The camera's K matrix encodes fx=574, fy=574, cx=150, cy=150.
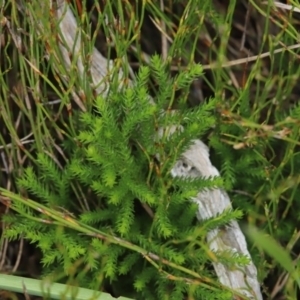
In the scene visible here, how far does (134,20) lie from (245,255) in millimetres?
496

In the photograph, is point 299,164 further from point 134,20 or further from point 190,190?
point 134,20

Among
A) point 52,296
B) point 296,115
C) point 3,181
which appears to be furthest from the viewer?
point 3,181

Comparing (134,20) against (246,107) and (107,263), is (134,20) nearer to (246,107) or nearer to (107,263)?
(246,107)

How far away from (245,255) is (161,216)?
7.1 inches

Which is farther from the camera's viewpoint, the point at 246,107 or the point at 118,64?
the point at 246,107

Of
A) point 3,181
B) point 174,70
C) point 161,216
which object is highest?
point 174,70

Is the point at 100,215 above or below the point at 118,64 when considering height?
below

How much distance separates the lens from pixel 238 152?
4.08ft

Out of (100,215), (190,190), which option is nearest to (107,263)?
(100,215)

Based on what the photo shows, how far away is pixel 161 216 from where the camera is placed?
3.64 ft

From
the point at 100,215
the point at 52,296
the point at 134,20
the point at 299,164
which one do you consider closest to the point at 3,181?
the point at 100,215

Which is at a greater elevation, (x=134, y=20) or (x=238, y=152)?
(x=134, y=20)

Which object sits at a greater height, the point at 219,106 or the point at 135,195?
the point at 219,106

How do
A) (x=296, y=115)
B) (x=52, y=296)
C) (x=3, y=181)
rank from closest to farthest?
(x=52, y=296), (x=296, y=115), (x=3, y=181)
